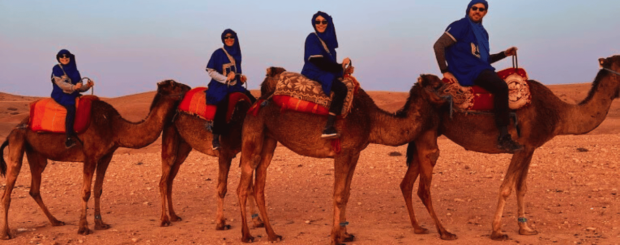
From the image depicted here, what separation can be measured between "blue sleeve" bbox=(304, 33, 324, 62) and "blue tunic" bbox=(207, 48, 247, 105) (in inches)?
69.7

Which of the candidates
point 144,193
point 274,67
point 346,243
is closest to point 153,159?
point 144,193

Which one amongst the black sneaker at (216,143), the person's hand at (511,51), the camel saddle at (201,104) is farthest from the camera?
the camel saddle at (201,104)

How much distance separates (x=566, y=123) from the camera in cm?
830

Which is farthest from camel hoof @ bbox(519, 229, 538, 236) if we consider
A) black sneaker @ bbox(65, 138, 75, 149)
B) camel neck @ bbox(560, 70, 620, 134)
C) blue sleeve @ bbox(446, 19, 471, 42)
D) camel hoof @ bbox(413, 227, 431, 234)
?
black sneaker @ bbox(65, 138, 75, 149)

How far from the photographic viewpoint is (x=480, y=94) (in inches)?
316

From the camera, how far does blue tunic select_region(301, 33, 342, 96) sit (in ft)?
25.1

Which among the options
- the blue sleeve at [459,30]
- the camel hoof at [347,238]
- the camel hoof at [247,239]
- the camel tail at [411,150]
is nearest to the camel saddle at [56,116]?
the camel hoof at [247,239]

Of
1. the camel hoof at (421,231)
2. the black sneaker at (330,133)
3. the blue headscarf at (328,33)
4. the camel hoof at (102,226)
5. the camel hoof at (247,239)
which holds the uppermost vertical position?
the blue headscarf at (328,33)

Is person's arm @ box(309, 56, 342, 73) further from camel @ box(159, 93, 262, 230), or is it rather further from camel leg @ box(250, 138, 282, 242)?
camel @ box(159, 93, 262, 230)

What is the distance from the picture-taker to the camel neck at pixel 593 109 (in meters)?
8.30

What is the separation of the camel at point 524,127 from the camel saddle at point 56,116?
5193 mm

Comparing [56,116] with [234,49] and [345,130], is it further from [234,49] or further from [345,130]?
[345,130]

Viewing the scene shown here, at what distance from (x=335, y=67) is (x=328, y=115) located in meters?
0.66

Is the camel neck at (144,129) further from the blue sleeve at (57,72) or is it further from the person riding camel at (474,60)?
the person riding camel at (474,60)
